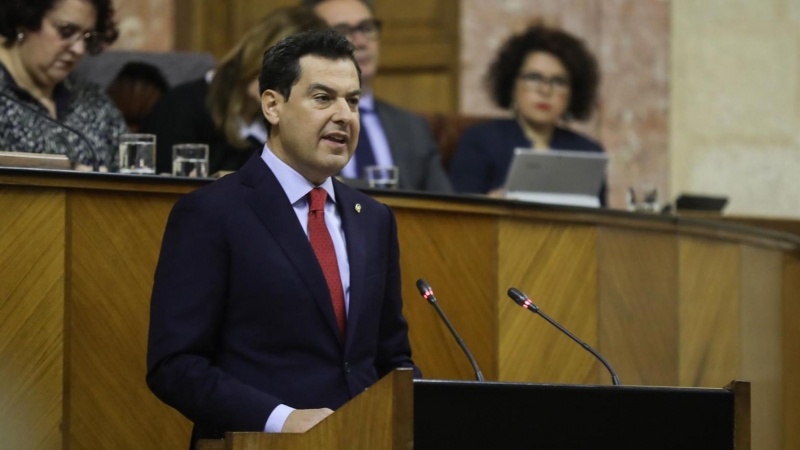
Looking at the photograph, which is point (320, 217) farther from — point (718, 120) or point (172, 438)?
point (718, 120)

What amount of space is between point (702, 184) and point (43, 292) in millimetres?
4417

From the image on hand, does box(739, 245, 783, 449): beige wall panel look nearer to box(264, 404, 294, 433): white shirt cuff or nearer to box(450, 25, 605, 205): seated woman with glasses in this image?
box(450, 25, 605, 205): seated woman with glasses

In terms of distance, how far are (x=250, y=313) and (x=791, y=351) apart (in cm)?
248

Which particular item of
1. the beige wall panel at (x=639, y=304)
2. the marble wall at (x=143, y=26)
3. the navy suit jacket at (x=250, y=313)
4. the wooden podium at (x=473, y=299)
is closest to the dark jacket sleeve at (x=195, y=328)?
the navy suit jacket at (x=250, y=313)

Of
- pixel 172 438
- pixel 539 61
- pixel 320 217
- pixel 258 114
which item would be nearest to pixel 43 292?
pixel 172 438

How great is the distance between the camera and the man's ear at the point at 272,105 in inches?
104

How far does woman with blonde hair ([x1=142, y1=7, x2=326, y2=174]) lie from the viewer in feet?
13.6

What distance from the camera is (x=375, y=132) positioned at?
16.0ft

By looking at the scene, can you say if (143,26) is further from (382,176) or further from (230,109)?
(382,176)

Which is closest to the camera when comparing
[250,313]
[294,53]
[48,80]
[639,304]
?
[250,313]

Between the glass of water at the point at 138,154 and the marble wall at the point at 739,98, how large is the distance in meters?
3.81

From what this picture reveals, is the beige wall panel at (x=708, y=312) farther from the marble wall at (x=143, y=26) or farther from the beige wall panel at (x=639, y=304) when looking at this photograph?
the marble wall at (x=143, y=26)

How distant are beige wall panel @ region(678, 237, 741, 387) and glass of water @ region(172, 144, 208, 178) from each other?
1.50 metres

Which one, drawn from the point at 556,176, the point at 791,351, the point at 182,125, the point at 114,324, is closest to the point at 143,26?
the point at 182,125
